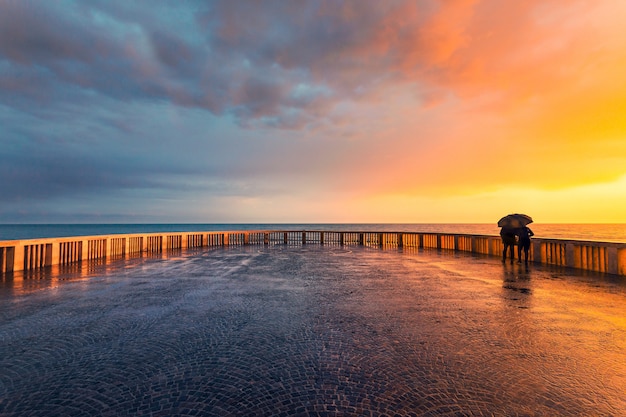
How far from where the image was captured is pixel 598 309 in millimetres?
6426

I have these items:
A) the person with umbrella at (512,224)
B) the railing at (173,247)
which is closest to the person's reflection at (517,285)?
the person with umbrella at (512,224)

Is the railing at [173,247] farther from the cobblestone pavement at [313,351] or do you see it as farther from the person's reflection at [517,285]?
the cobblestone pavement at [313,351]

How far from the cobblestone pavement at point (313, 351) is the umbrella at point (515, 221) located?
16.2ft

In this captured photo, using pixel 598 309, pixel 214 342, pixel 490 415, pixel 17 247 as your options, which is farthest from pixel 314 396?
pixel 17 247

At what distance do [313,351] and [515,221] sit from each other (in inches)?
511

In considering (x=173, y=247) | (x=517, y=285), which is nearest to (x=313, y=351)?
(x=517, y=285)

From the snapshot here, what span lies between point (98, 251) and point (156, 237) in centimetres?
458

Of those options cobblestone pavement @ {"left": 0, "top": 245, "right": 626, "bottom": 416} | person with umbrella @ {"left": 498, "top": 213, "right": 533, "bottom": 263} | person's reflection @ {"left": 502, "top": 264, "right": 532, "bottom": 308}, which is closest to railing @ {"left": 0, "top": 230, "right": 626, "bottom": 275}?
person with umbrella @ {"left": 498, "top": 213, "right": 533, "bottom": 263}

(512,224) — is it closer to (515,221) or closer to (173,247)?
(515,221)

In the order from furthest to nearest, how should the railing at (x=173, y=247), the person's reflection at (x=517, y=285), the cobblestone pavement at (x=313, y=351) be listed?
1. the railing at (x=173, y=247)
2. the person's reflection at (x=517, y=285)
3. the cobblestone pavement at (x=313, y=351)

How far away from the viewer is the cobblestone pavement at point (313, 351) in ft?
9.96

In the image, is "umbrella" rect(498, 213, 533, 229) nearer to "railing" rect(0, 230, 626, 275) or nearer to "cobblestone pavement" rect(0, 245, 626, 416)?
"railing" rect(0, 230, 626, 275)

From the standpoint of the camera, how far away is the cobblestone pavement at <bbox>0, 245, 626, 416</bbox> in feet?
9.96

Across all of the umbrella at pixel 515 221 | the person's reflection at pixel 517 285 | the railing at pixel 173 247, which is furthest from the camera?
the umbrella at pixel 515 221
